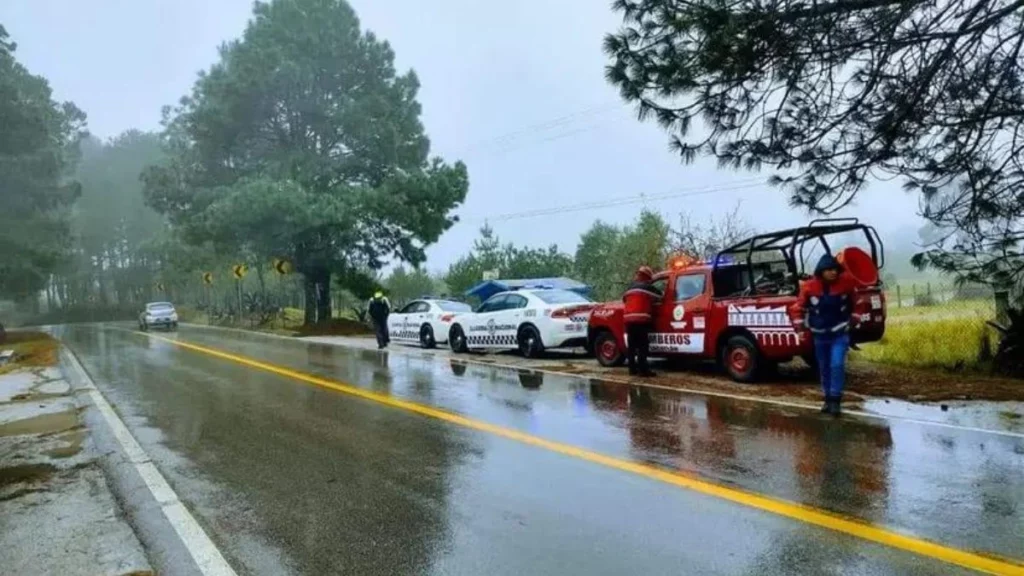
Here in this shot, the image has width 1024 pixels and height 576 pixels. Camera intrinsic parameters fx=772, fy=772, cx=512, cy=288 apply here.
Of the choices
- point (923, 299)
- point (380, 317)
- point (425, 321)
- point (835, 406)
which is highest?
point (380, 317)

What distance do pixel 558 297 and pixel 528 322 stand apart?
85 centimetres

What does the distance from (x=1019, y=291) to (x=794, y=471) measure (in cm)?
705

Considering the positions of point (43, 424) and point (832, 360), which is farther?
point (43, 424)

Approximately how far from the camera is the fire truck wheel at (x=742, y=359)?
36.2 ft

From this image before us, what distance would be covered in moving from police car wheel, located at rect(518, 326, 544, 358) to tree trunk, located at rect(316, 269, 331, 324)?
18.5 m

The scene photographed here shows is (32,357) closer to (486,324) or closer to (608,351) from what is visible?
(486,324)

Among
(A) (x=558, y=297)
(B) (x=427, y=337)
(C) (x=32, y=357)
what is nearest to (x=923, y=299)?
(A) (x=558, y=297)

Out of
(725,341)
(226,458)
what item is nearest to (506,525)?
(226,458)

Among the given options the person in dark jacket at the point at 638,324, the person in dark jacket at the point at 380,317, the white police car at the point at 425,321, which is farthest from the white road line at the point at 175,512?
the person in dark jacket at the point at 380,317

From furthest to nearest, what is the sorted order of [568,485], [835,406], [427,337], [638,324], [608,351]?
[427,337]
[608,351]
[638,324]
[835,406]
[568,485]

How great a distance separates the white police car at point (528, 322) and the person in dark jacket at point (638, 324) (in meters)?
2.93

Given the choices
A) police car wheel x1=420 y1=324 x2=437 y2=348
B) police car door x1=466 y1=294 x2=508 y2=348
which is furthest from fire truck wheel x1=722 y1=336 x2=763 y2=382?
police car wheel x1=420 y1=324 x2=437 y2=348

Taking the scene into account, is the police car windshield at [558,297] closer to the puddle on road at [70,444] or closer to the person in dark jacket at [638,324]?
the person in dark jacket at [638,324]

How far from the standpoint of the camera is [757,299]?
432 inches
